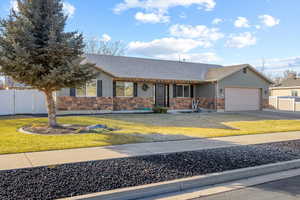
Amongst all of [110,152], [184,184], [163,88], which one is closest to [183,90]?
[163,88]

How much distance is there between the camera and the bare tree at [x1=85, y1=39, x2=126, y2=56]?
3957 cm

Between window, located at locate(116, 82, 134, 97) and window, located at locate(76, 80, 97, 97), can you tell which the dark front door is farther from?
window, located at locate(76, 80, 97, 97)

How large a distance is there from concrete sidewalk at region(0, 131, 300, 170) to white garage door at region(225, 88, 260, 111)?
12619mm

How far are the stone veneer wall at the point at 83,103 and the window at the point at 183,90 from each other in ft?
21.4

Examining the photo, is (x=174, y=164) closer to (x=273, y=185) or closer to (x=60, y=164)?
(x=273, y=185)

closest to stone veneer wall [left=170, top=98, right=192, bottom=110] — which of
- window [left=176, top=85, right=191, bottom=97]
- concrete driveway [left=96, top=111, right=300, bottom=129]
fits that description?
window [left=176, top=85, right=191, bottom=97]

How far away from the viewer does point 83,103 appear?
16766 mm

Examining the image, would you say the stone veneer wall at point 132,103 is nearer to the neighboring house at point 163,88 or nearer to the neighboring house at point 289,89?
the neighboring house at point 163,88

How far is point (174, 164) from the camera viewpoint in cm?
566

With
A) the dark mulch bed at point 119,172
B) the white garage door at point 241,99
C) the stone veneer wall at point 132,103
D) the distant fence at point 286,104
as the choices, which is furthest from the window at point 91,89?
the distant fence at point 286,104

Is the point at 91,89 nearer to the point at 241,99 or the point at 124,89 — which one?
the point at 124,89

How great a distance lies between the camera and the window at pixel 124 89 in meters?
18.6

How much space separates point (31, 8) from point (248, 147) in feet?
30.7

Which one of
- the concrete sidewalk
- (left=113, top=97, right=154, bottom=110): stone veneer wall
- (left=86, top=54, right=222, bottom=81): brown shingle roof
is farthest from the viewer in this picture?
(left=86, top=54, right=222, bottom=81): brown shingle roof
